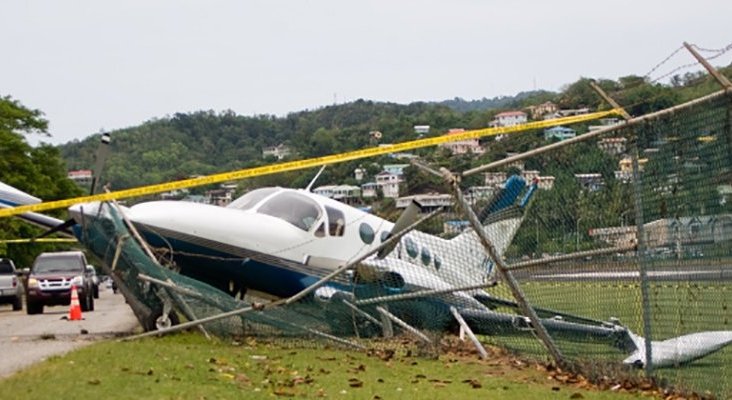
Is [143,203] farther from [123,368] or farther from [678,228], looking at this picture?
[678,228]

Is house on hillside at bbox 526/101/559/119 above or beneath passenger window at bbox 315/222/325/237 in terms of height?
above

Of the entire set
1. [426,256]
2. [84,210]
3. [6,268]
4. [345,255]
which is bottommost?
[6,268]

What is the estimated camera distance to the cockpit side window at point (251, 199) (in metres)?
19.6

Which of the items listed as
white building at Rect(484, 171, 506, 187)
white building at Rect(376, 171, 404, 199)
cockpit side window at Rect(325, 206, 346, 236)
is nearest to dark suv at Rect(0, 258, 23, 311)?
white building at Rect(376, 171, 404, 199)

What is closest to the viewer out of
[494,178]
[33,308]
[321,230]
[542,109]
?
[494,178]

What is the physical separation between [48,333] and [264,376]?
9182mm

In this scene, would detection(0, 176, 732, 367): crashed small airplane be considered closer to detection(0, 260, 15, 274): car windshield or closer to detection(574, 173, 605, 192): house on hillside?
detection(574, 173, 605, 192): house on hillside

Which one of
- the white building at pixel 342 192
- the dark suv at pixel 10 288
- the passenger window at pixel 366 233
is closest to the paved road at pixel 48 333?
the passenger window at pixel 366 233

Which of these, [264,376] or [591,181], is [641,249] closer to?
[591,181]

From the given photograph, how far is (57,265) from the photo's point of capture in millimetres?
32219

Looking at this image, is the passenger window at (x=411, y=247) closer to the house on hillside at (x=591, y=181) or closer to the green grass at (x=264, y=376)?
the green grass at (x=264, y=376)

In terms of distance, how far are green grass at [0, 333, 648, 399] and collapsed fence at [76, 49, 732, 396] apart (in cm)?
67

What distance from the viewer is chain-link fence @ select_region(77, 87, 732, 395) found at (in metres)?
11.1

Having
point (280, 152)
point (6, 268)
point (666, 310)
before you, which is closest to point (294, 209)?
point (666, 310)
